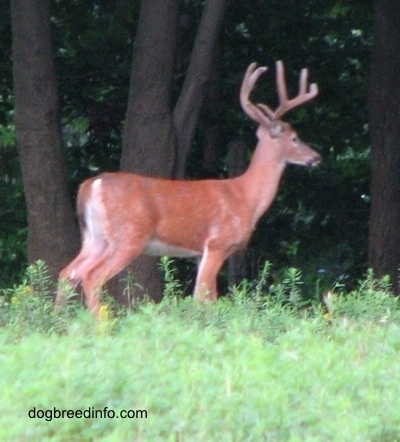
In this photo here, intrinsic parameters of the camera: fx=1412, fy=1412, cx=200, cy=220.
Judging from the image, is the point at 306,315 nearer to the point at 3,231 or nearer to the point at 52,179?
the point at 52,179

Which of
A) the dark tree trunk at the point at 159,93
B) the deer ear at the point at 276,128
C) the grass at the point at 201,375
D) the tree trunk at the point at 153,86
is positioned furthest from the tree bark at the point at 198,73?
the grass at the point at 201,375

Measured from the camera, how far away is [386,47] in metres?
11.4

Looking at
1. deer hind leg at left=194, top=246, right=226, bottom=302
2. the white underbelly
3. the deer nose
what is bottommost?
deer hind leg at left=194, top=246, right=226, bottom=302

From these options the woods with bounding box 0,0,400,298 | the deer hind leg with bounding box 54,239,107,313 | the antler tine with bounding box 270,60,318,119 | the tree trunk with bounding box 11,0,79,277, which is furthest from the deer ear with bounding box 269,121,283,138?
the deer hind leg with bounding box 54,239,107,313

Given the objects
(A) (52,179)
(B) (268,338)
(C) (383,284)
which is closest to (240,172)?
(A) (52,179)

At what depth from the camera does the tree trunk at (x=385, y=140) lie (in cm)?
1137

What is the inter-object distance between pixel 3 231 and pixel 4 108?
1.10 meters

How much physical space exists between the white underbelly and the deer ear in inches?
56.8

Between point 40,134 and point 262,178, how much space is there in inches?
74.5

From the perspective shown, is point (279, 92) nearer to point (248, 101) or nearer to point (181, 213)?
point (248, 101)

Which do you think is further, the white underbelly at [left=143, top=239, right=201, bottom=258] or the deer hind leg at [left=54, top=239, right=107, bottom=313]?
the white underbelly at [left=143, top=239, right=201, bottom=258]

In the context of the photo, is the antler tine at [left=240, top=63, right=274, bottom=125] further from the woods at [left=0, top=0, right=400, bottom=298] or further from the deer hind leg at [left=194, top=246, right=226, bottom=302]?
the deer hind leg at [left=194, top=246, right=226, bottom=302]

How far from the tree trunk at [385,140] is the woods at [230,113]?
0.03 ft

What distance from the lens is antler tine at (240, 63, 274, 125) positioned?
11.0 metres
